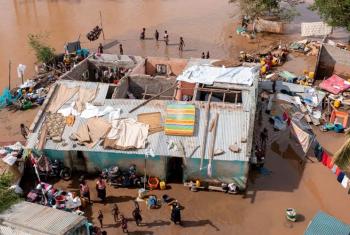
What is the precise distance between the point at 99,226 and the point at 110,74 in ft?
31.7

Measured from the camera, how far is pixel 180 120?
1667 centimetres

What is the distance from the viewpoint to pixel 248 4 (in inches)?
1224

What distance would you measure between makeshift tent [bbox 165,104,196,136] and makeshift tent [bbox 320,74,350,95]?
9875 millimetres

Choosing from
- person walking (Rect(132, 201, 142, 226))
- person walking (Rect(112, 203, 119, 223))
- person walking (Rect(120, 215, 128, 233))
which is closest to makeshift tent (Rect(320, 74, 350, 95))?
person walking (Rect(132, 201, 142, 226))

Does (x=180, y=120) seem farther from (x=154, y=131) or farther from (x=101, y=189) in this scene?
(x=101, y=189)

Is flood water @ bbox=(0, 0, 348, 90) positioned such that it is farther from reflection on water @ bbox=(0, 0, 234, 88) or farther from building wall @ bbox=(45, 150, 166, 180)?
building wall @ bbox=(45, 150, 166, 180)

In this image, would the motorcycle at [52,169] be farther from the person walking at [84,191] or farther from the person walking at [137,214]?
the person walking at [137,214]

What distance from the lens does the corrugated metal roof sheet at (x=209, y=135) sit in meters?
16.1

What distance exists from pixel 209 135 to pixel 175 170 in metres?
2.31

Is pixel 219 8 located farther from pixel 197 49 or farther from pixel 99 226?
pixel 99 226

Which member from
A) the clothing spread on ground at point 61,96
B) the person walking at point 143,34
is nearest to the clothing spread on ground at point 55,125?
Answer: the clothing spread on ground at point 61,96

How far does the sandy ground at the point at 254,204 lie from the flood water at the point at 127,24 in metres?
13.0

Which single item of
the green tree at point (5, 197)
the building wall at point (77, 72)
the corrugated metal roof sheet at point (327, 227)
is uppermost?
the building wall at point (77, 72)

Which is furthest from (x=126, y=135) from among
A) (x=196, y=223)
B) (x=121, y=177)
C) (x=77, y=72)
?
(x=77, y=72)
